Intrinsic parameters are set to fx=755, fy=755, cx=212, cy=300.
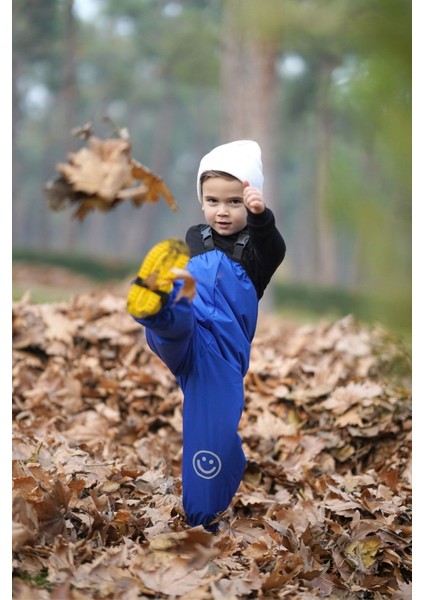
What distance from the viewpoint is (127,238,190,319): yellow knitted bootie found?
221 cm

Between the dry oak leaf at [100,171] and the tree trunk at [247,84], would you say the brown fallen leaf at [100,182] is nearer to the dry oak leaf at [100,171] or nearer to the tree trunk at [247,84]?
the dry oak leaf at [100,171]

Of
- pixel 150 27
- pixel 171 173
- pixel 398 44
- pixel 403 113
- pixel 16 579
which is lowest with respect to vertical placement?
pixel 16 579

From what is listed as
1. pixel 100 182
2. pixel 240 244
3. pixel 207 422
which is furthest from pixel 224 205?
pixel 100 182

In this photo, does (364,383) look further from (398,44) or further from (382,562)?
(398,44)

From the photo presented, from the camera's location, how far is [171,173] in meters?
33.8

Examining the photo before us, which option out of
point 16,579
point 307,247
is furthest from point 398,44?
point 307,247

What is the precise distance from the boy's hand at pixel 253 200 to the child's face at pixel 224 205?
133 millimetres

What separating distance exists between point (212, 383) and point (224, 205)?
641mm

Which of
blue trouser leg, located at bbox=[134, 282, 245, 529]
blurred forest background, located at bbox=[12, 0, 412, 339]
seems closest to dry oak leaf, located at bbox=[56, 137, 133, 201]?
blurred forest background, located at bbox=[12, 0, 412, 339]

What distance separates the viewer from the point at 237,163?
2697 mm

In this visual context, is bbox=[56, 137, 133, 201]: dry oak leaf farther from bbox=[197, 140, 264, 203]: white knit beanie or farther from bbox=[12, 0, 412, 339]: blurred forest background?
bbox=[197, 140, 264, 203]: white knit beanie

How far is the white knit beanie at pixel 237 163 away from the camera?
8.82 feet

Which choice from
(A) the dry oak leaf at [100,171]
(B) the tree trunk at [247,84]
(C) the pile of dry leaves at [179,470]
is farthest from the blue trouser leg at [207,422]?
(B) the tree trunk at [247,84]

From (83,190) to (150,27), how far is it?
22902 mm
